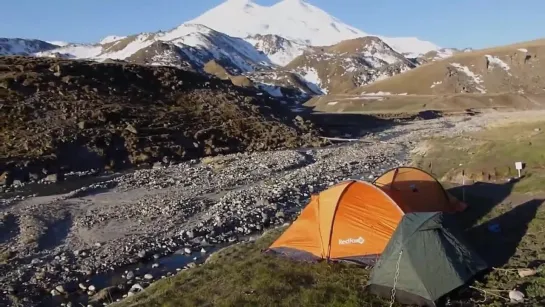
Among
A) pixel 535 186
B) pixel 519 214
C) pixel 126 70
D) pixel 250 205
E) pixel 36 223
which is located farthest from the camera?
pixel 126 70

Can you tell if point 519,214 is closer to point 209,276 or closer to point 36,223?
point 209,276

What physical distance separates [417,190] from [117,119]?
39563 millimetres

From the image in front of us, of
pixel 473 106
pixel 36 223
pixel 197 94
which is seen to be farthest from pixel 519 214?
pixel 473 106

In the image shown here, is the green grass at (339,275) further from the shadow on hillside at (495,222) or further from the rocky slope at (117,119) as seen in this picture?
the rocky slope at (117,119)

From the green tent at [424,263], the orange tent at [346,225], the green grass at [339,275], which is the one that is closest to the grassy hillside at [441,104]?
the green grass at [339,275]

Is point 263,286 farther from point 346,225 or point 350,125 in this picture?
point 350,125

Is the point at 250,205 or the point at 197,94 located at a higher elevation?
the point at 197,94

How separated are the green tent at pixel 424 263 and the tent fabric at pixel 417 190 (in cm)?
462

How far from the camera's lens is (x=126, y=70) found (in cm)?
6512

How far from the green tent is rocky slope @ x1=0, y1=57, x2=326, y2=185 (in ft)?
109

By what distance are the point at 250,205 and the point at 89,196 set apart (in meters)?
11.5

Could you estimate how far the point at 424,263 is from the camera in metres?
12.9

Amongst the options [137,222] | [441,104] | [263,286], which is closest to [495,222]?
[263,286]

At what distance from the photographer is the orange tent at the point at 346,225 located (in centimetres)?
1591
